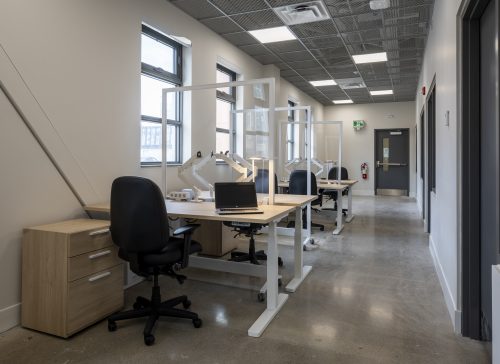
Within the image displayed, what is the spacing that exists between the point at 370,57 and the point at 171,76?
3762mm

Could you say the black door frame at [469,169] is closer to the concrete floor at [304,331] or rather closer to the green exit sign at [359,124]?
the concrete floor at [304,331]

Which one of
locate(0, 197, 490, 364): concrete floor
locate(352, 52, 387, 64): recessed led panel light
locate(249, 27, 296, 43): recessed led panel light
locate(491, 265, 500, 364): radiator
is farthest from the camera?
locate(352, 52, 387, 64): recessed led panel light

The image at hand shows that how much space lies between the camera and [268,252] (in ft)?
9.05

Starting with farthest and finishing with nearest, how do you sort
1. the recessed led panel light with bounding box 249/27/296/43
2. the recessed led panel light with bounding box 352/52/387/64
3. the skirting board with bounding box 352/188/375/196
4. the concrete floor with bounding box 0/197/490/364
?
the skirting board with bounding box 352/188/375/196, the recessed led panel light with bounding box 352/52/387/64, the recessed led panel light with bounding box 249/27/296/43, the concrete floor with bounding box 0/197/490/364

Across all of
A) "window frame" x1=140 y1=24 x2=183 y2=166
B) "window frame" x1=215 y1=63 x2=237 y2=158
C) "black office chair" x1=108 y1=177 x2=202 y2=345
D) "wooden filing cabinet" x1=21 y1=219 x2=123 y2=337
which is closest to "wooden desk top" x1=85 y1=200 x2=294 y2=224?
"black office chair" x1=108 y1=177 x2=202 y2=345

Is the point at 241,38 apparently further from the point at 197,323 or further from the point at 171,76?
the point at 197,323

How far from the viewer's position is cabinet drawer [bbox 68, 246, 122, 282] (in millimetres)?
2332

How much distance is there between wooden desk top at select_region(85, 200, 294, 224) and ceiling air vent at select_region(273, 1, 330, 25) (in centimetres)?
255

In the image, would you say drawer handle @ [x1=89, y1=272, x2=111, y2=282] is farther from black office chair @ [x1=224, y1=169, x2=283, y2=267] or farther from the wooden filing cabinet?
black office chair @ [x1=224, y1=169, x2=283, y2=267]

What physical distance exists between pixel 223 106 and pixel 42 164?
10.9 feet

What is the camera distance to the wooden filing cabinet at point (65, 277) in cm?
231

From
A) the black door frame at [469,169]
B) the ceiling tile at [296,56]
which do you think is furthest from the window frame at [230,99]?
the black door frame at [469,169]

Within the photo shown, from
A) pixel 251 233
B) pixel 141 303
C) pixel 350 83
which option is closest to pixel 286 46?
pixel 350 83

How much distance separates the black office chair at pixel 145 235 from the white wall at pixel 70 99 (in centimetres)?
70
